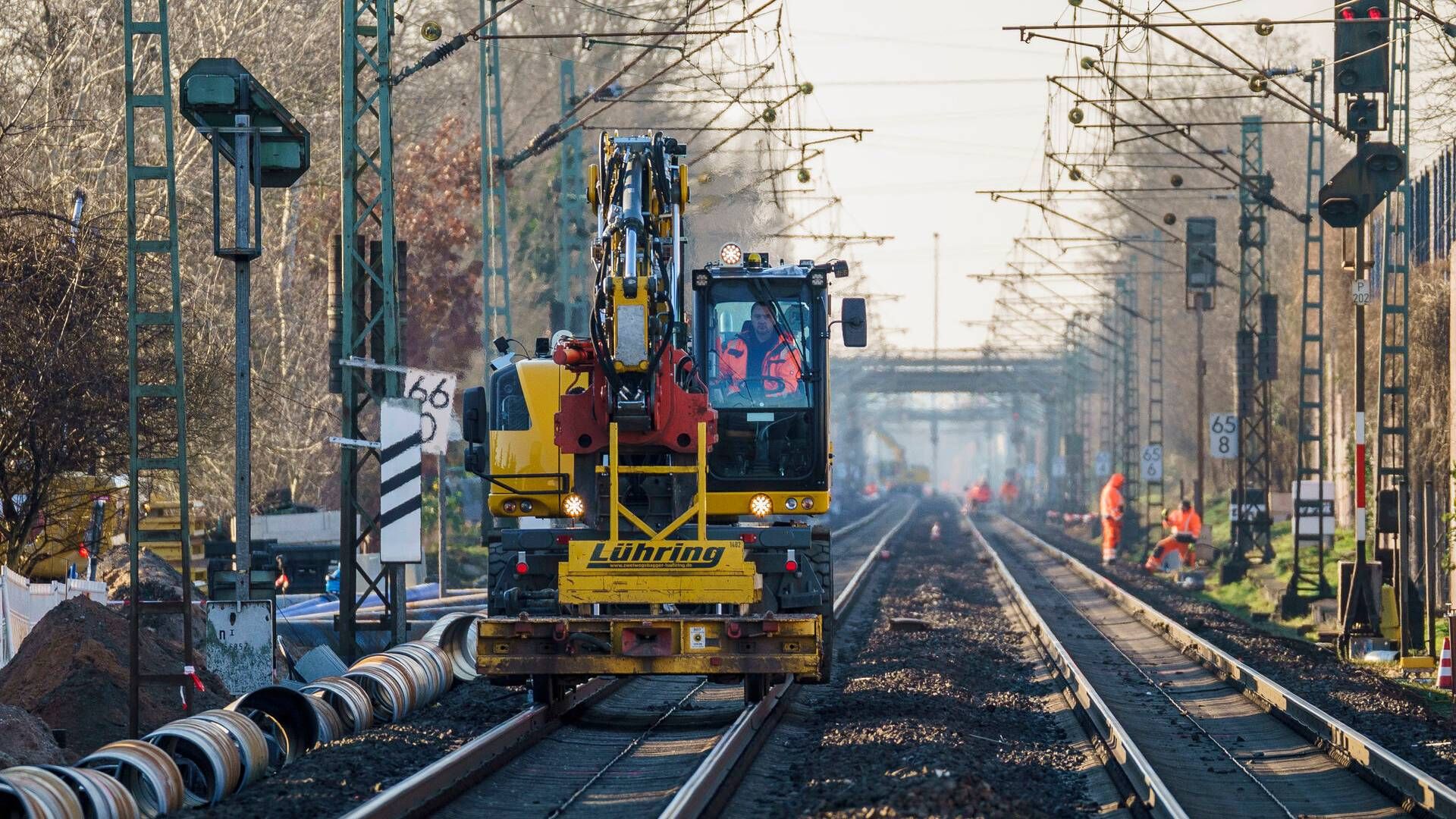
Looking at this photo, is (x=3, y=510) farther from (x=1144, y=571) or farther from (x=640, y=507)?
(x=1144, y=571)

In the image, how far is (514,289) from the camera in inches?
2249

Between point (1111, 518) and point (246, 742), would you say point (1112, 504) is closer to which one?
point (1111, 518)

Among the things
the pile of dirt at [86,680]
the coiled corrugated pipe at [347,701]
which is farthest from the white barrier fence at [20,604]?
the coiled corrugated pipe at [347,701]

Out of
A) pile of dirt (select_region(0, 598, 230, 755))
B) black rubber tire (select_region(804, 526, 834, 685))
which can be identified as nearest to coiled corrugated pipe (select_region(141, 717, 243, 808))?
pile of dirt (select_region(0, 598, 230, 755))

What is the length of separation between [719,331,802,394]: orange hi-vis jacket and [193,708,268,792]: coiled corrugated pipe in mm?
5403

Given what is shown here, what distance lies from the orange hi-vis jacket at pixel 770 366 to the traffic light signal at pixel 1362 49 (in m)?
9.70

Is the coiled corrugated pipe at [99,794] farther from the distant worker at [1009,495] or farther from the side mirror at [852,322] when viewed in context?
the distant worker at [1009,495]

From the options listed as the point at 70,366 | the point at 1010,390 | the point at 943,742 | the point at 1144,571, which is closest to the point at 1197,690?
the point at 943,742

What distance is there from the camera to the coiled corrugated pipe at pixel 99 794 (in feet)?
33.4

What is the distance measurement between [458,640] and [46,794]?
921 centimetres

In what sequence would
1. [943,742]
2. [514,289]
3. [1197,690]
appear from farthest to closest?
[514,289]
[1197,690]
[943,742]

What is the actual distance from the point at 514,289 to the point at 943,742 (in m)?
45.0

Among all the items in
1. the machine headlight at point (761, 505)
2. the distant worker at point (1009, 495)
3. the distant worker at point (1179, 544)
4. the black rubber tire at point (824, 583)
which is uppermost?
the machine headlight at point (761, 505)

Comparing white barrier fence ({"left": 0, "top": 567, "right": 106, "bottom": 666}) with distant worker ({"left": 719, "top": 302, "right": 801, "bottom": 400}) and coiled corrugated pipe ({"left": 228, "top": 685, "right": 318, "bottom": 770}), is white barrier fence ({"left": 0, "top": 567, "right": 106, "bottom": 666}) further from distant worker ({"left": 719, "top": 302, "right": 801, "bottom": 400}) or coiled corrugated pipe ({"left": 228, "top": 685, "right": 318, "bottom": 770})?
distant worker ({"left": 719, "top": 302, "right": 801, "bottom": 400})
